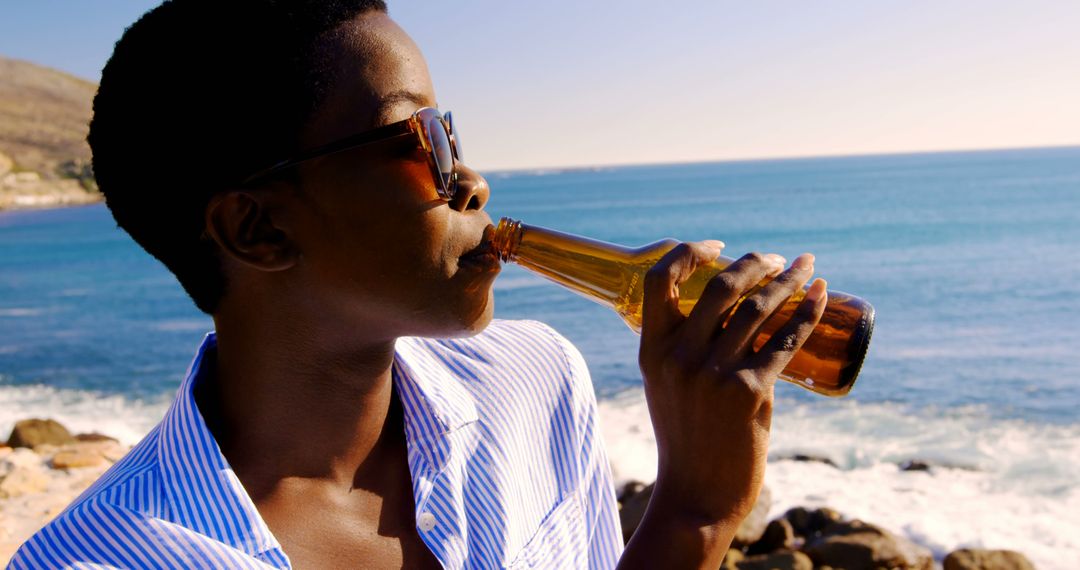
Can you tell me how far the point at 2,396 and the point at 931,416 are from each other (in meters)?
17.2

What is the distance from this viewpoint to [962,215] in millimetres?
61812

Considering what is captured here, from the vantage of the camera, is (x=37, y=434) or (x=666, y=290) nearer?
(x=666, y=290)

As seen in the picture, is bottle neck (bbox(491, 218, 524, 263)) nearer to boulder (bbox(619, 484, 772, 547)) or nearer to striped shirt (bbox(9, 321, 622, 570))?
striped shirt (bbox(9, 321, 622, 570))

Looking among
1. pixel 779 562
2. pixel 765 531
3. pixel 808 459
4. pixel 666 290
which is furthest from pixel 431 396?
pixel 808 459

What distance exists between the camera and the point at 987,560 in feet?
26.2

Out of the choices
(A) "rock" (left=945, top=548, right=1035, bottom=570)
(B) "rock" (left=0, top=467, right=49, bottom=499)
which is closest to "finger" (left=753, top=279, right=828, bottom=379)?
(A) "rock" (left=945, top=548, right=1035, bottom=570)

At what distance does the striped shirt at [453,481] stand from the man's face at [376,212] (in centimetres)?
31

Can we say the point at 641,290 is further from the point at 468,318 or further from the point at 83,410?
the point at 83,410

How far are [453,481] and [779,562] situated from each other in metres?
6.51

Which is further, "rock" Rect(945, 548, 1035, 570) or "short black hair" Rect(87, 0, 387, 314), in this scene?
"rock" Rect(945, 548, 1035, 570)

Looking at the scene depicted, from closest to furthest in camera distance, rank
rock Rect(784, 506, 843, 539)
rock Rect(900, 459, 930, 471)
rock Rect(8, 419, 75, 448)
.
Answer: rock Rect(784, 506, 843, 539)
rock Rect(900, 459, 930, 471)
rock Rect(8, 419, 75, 448)

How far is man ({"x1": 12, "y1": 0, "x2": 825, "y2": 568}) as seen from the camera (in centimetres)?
197

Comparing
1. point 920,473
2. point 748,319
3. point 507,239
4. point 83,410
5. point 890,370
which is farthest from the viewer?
point 890,370

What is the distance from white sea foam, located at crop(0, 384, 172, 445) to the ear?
1306 centimetres
